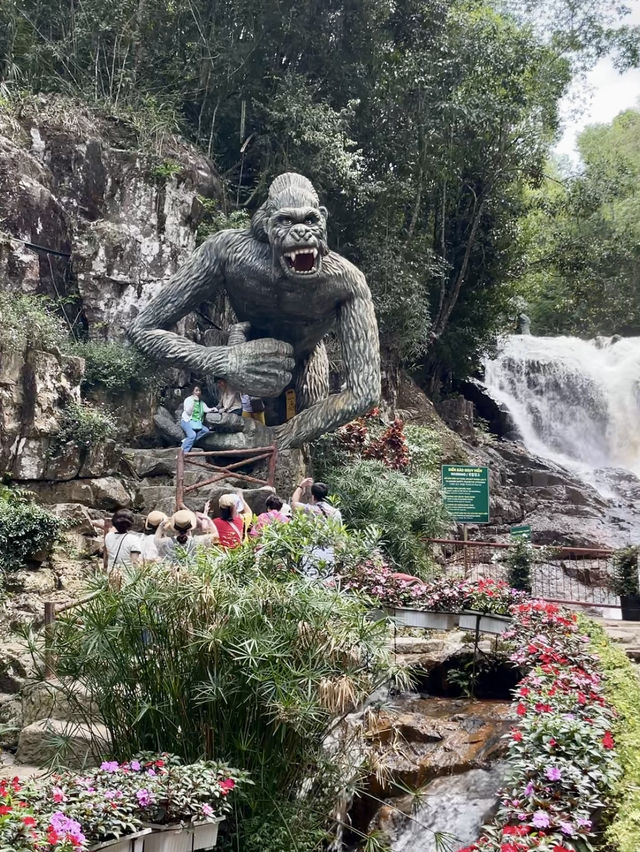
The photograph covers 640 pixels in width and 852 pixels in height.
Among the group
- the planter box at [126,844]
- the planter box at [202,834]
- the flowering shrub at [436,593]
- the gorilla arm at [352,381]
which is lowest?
the planter box at [202,834]

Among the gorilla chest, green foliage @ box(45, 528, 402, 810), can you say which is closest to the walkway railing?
the gorilla chest

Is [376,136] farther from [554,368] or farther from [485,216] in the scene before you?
[554,368]

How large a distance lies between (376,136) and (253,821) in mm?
14427

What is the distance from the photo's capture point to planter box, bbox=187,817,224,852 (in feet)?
13.3

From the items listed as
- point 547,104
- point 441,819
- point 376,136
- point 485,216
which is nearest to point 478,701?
point 441,819

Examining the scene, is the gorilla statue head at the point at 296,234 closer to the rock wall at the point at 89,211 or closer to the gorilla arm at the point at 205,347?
the gorilla arm at the point at 205,347

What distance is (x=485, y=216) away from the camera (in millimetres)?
19453

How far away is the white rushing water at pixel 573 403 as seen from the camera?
797 inches

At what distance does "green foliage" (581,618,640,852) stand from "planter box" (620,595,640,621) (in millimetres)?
3059

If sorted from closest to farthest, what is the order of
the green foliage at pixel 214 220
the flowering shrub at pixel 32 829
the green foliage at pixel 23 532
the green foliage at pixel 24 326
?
1. the flowering shrub at pixel 32 829
2. the green foliage at pixel 23 532
3. the green foliage at pixel 24 326
4. the green foliage at pixel 214 220

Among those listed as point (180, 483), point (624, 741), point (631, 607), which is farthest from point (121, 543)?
point (631, 607)

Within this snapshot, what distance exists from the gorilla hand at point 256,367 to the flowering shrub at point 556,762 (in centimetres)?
541

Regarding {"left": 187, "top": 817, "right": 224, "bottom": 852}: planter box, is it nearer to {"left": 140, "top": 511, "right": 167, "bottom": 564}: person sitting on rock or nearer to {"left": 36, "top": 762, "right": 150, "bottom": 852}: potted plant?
{"left": 36, "top": 762, "right": 150, "bottom": 852}: potted plant

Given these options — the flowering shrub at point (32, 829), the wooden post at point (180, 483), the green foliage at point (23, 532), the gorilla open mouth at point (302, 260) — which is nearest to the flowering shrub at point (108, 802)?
the flowering shrub at point (32, 829)
